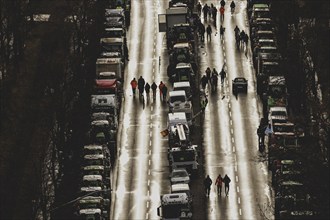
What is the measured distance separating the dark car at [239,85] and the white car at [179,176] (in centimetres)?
2244

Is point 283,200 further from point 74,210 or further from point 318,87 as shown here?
point 318,87

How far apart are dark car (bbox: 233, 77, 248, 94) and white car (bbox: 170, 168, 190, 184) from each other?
73.6 feet

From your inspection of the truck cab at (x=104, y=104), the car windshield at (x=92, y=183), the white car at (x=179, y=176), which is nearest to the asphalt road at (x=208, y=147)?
the white car at (x=179, y=176)

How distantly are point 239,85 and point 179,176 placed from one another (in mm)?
24061

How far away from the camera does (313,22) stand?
652ft

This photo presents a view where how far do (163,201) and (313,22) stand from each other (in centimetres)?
5424

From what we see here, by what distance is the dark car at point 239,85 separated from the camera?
17888cm

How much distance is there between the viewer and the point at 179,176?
158 metres

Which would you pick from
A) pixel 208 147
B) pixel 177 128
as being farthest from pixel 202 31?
pixel 177 128

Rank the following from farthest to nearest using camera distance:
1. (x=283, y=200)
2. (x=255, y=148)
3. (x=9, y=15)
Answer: (x=9, y=15) → (x=255, y=148) → (x=283, y=200)

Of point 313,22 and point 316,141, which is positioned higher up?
point 313,22

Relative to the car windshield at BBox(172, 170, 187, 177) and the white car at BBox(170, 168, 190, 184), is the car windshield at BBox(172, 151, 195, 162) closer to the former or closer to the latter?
the white car at BBox(170, 168, 190, 184)

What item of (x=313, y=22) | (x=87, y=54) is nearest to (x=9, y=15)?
(x=87, y=54)

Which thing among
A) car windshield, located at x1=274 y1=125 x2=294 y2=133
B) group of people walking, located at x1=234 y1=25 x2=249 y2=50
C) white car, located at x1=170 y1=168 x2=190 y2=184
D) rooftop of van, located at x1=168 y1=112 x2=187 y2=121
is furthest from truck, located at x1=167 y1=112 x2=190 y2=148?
group of people walking, located at x1=234 y1=25 x2=249 y2=50
